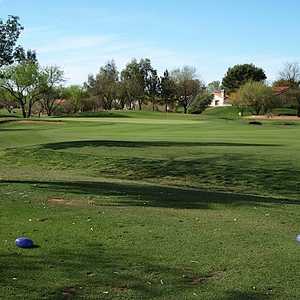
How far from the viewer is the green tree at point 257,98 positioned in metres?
110

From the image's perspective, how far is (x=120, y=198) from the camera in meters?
12.3

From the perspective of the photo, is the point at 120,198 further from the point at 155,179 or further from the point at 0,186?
the point at 155,179

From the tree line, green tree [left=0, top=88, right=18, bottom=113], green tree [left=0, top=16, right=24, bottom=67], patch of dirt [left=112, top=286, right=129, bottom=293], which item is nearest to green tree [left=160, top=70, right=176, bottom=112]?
the tree line

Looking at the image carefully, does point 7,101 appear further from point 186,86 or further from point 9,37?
point 9,37

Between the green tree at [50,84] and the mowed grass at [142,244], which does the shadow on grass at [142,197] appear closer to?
the mowed grass at [142,244]

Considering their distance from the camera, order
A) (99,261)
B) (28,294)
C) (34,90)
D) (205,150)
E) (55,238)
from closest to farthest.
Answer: (28,294) → (99,261) → (55,238) → (205,150) → (34,90)

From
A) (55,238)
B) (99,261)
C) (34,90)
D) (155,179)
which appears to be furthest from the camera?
(34,90)

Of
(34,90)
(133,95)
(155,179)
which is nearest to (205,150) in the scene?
(155,179)

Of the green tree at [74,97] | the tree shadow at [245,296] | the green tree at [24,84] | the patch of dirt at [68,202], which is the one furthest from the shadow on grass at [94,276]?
the green tree at [74,97]

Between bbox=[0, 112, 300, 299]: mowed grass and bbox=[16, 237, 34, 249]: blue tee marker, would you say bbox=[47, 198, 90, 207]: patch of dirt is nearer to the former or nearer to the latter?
bbox=[0, 112, 300, 299]: mowed grass

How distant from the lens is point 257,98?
10981 cm

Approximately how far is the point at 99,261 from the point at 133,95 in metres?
126

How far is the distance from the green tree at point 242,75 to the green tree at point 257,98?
28368 mm

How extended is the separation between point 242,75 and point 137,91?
29803mm
